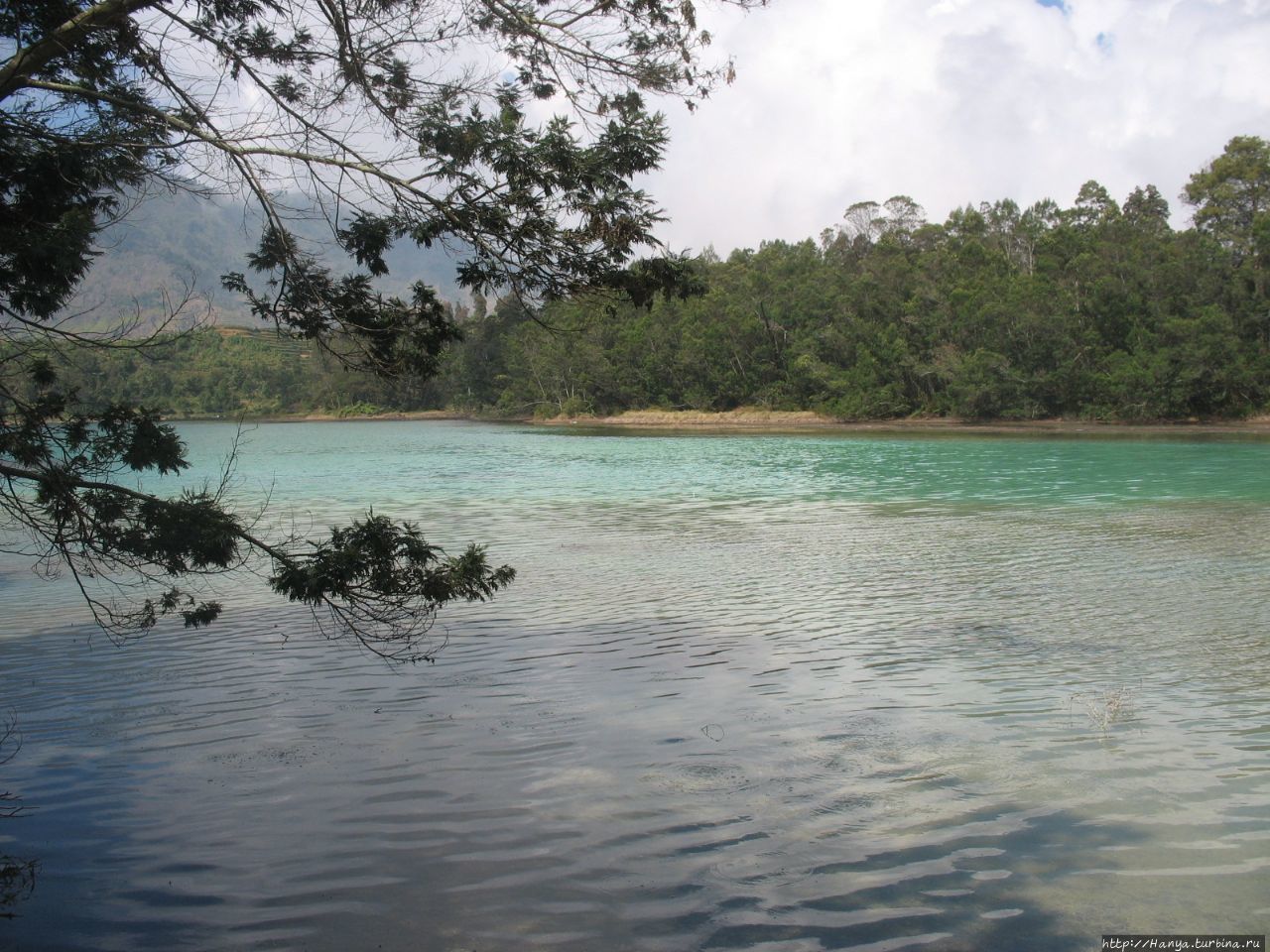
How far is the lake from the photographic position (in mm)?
3955

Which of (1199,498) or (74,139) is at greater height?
(74,139)

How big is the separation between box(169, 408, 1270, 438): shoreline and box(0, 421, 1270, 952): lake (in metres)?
38.3

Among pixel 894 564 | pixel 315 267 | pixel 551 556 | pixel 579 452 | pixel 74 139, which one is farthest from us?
pixel 579 452

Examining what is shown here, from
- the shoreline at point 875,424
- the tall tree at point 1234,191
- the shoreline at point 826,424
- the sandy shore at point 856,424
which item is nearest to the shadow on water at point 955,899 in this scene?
the shoreline at point 826,424

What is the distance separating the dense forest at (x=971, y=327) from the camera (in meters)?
50.8

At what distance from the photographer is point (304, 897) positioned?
161 inches

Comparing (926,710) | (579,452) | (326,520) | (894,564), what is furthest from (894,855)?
(579,452)

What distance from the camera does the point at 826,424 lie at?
215 feet

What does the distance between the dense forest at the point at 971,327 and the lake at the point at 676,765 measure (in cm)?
2718

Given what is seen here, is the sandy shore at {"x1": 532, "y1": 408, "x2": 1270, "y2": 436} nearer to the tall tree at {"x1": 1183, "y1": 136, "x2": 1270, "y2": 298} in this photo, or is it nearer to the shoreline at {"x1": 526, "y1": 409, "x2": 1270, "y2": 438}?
Result: the shoreline at {"x1": 526, "y1": 409, "x2": 1270, "y2": 438}

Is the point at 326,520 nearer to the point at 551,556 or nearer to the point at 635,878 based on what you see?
the point at 551,556

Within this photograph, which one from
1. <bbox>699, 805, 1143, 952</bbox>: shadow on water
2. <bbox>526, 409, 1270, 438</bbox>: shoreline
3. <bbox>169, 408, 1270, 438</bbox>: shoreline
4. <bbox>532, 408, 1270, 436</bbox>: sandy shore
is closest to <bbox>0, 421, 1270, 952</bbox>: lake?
<bbox>699, 805, 1143, 952</bbox>: shadow on water

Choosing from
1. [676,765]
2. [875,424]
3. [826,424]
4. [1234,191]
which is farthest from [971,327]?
[676,765]

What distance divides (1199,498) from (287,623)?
1720 centimetres
